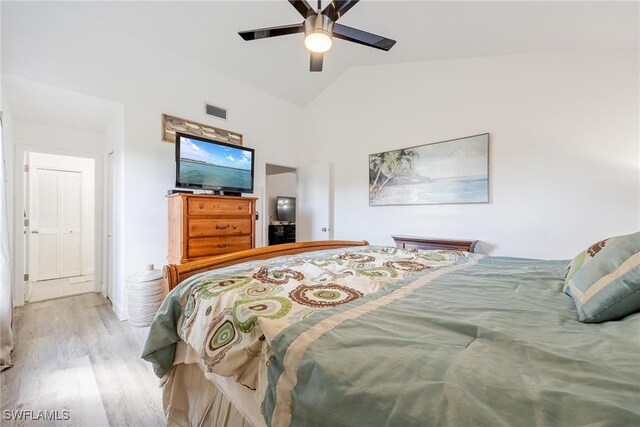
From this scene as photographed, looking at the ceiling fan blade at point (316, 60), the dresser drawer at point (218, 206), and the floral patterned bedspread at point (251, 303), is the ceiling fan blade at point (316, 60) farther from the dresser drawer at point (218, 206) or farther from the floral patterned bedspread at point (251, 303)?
the floral patterned bedspread at point (251, 303)

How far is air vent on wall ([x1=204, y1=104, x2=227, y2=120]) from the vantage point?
133 inches

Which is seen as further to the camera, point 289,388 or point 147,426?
point 147,426

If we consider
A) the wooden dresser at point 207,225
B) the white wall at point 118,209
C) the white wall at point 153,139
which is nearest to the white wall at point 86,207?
the white wall at point 118,209

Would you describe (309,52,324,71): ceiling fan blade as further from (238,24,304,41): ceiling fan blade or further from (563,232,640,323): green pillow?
(563,232,640,323): green pillow

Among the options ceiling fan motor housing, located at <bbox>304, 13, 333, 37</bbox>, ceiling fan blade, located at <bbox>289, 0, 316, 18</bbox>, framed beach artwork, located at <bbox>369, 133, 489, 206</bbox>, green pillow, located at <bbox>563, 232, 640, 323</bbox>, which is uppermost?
ceiling fan blade, located at <bbox>289, 0, 316, 18</bbox>

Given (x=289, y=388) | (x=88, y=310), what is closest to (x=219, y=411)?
(x=289, y=388)

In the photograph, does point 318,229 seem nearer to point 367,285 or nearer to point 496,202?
point 496,202

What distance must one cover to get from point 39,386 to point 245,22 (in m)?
3.34

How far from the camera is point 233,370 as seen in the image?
809mm

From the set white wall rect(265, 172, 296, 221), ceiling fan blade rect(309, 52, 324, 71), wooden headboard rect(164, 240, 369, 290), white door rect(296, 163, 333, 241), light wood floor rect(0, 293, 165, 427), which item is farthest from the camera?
white wall rect(265, 172, 296, 221)

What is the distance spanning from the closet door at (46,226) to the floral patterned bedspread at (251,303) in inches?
179

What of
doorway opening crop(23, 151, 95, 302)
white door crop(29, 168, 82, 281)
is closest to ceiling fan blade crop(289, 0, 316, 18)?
doorway opening crop(23, 151, 95, 302)

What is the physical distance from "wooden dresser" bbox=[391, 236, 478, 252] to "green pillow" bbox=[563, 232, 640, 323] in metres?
2.02

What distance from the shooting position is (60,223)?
14.1 ft
